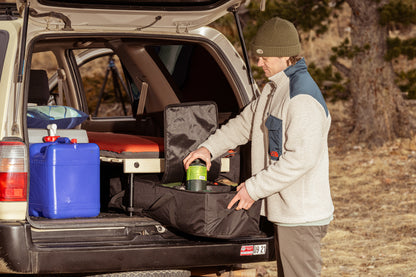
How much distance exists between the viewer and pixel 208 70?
580cm

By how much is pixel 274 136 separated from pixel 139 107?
8.19 ft

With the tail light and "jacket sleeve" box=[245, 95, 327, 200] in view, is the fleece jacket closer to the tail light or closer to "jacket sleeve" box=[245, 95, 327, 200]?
"jacket sleeve" box=[245, 95, 327, 200]

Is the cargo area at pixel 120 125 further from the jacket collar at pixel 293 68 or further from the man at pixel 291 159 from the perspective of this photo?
the jacket collar at pixel 293 68

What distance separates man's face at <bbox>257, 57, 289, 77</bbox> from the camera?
419cm

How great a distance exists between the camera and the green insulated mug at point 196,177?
439 centimetres

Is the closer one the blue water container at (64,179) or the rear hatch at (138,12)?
the blue water container at (64,179)

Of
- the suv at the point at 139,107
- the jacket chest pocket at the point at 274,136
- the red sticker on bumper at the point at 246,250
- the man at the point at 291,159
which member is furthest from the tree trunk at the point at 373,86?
the jacket chest pocket at the point at 274,136

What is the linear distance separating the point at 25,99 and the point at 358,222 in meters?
5.14

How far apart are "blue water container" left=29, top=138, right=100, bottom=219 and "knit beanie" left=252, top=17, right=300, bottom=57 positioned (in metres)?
1.18

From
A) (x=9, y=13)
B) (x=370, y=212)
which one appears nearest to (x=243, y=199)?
(x=9, y=13)

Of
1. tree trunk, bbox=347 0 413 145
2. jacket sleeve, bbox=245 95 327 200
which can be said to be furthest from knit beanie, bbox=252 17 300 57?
tree trunk, bbox=347 0 413 145

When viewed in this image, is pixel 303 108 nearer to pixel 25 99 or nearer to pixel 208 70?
pixel 25 99

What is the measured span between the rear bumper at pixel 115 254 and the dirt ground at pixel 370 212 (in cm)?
55

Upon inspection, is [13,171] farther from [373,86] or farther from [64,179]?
[373,86]
